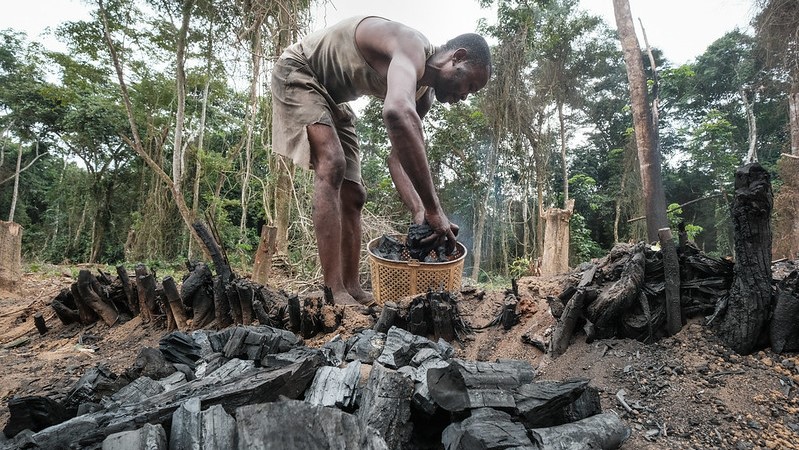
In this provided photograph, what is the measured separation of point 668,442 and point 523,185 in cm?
1206

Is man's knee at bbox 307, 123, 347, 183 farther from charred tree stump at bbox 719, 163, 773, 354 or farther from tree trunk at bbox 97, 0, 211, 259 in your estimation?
tree trunk at bbox 97, 0, 211, 259

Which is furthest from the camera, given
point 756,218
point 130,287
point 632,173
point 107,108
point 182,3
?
point 632,173

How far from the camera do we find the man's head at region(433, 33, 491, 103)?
70.0 inches

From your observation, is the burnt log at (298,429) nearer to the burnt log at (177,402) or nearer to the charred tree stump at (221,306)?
the burnt log at (177,402)

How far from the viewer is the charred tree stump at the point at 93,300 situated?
2312mm

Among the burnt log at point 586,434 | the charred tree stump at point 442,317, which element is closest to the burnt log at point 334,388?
the burnt log at point 586,434

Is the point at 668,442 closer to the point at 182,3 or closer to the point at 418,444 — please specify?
the point at 418,444

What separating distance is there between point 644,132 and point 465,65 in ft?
11.5

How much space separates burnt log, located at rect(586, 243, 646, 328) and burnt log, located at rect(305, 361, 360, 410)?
928 millimetres

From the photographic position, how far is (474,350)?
1.68 metres

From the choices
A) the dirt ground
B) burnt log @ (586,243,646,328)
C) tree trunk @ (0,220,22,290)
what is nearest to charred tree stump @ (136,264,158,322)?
the dirt ground

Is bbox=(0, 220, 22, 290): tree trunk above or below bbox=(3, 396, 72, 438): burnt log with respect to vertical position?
above

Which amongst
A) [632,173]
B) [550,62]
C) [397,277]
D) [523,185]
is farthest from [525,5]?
[397,277]

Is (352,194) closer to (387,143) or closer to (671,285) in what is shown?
(671,285)
